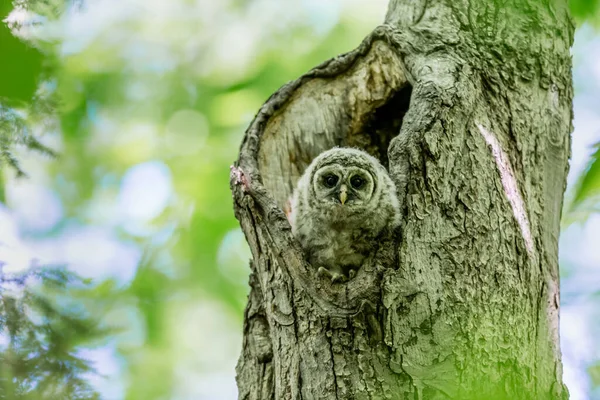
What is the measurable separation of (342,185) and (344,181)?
30 mm

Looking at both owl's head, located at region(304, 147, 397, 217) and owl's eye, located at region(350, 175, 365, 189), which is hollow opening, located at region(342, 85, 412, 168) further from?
owl's eye, located at region(350, 175, 365, 189)

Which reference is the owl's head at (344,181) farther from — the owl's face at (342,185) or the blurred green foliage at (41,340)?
the blurred green foliage at (41,340)

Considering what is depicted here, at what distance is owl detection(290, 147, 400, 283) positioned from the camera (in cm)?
404

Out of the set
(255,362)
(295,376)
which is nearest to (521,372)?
(295,376)

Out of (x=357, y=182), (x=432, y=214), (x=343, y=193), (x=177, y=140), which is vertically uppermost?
(x=177, y=140)

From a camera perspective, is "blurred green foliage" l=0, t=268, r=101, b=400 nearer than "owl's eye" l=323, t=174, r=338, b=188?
Yes

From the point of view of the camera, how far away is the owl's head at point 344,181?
14.0 ft

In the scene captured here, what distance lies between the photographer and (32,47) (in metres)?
1.82

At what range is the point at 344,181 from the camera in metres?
4.37

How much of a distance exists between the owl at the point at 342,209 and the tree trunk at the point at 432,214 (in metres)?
0.29

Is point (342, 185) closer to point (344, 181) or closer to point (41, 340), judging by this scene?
point (344, 181)

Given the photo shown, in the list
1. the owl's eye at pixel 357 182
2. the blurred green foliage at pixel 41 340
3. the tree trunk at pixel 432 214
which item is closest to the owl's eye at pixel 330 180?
the owl's eye at pixel 357 182

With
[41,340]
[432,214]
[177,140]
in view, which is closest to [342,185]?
[432,214]

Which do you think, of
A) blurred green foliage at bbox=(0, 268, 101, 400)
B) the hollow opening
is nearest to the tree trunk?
the hollow opening
